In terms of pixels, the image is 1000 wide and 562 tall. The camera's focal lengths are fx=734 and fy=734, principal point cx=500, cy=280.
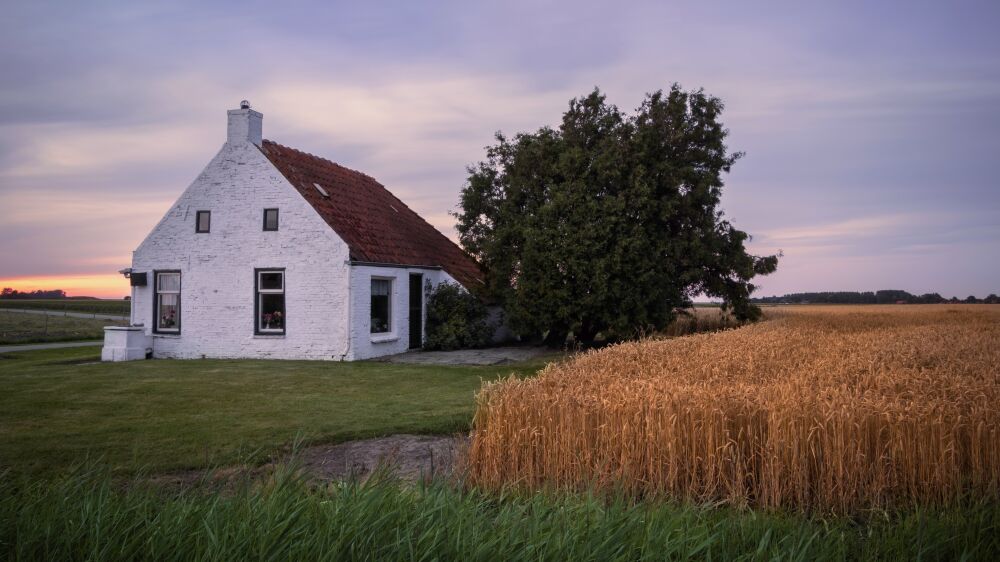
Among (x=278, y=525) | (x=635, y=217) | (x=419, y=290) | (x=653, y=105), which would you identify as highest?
(x=653, y=105)

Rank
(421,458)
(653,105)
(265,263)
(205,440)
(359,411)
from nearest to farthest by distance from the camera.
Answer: (421,458) < (205,440) < (359,411) < (265,263) < (653,105)

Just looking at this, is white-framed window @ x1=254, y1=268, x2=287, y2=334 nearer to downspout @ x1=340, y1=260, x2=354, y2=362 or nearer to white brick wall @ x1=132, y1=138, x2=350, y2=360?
white brick wall @ x1=132, y1=138, x2=350, y2=360

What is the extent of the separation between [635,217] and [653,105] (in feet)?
13.7

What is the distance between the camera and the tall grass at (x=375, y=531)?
158 inches

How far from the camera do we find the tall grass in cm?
401

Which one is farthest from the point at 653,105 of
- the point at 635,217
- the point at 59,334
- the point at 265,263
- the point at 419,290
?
the point at 59,334

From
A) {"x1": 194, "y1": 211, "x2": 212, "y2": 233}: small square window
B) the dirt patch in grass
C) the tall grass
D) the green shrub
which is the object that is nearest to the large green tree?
the green shrub

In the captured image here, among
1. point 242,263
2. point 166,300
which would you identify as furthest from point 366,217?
point 166,300

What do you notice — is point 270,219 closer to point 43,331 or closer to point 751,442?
point 751,442

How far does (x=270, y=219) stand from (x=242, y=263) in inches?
62.5

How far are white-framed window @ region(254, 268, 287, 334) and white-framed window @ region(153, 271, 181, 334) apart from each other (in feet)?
9.50

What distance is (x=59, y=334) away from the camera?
32.5 metres

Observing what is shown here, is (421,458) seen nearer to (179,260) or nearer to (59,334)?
(179,260)

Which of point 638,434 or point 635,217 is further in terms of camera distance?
point 635,217
